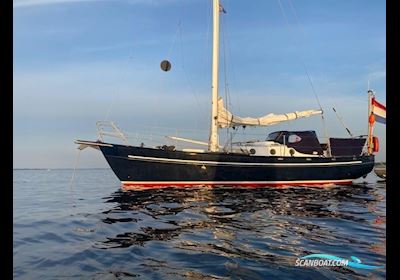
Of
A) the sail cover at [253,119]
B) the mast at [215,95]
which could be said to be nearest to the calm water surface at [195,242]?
the mast at [215,95]

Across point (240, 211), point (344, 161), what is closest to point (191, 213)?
point (240, 211)

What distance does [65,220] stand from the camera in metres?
11.8

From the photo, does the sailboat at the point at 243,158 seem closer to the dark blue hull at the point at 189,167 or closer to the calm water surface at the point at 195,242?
the dark blue hull at the point at 189,167

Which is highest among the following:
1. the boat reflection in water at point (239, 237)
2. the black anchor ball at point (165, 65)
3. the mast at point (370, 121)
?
the black anchor ball at point (165, 65)

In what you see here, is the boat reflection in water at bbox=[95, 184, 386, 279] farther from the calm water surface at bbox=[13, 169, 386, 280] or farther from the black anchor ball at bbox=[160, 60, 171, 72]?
the black anchor ball at bbox=[160, 60, 171, 72]

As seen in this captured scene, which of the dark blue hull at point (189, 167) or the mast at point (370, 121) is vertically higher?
the mast at point (370, 121)

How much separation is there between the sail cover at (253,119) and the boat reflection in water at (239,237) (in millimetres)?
11855

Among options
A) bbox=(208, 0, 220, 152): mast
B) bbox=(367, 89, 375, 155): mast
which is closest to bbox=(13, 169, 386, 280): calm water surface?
bbox=(208, 0, 220, 152): mast

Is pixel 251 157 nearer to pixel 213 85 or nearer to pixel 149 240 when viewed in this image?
pixel 213 85

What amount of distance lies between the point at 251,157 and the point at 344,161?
337 inches

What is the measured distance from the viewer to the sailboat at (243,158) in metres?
22.4

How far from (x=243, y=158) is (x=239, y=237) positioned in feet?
50.2

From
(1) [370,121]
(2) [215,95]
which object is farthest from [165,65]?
(1) [370,121]

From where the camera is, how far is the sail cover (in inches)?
990
